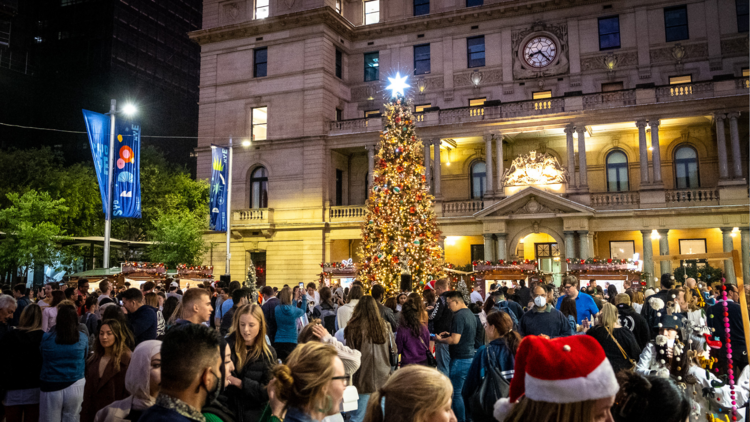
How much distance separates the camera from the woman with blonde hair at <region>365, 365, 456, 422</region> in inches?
110

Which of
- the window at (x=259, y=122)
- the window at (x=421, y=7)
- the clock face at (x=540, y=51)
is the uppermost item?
the window at (x=421, y=7)

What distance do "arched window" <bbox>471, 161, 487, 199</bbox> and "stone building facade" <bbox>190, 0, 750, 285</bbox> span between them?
90 millimetres

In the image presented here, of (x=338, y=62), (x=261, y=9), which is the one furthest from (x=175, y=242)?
(x=261, y=9)

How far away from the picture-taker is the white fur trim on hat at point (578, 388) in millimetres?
2508

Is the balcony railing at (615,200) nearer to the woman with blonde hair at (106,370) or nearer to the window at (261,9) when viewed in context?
the window at (261,9)

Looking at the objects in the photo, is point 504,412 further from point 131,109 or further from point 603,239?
point 603,239

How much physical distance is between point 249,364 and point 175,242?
29.0 metres

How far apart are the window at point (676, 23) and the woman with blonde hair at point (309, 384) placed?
3434 centimetres

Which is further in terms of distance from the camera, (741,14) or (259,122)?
(259,122)

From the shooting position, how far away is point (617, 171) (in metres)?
32.7

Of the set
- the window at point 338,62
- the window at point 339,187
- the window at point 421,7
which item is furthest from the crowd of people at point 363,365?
the window at point 421,7

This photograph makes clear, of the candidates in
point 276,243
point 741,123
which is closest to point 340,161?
point 276,243

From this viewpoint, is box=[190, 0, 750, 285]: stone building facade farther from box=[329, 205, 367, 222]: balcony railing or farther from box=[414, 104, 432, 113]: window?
box=[414, 104, 432, 113]: window

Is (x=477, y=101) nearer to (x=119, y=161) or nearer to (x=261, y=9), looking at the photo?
(x=261, y=9)
